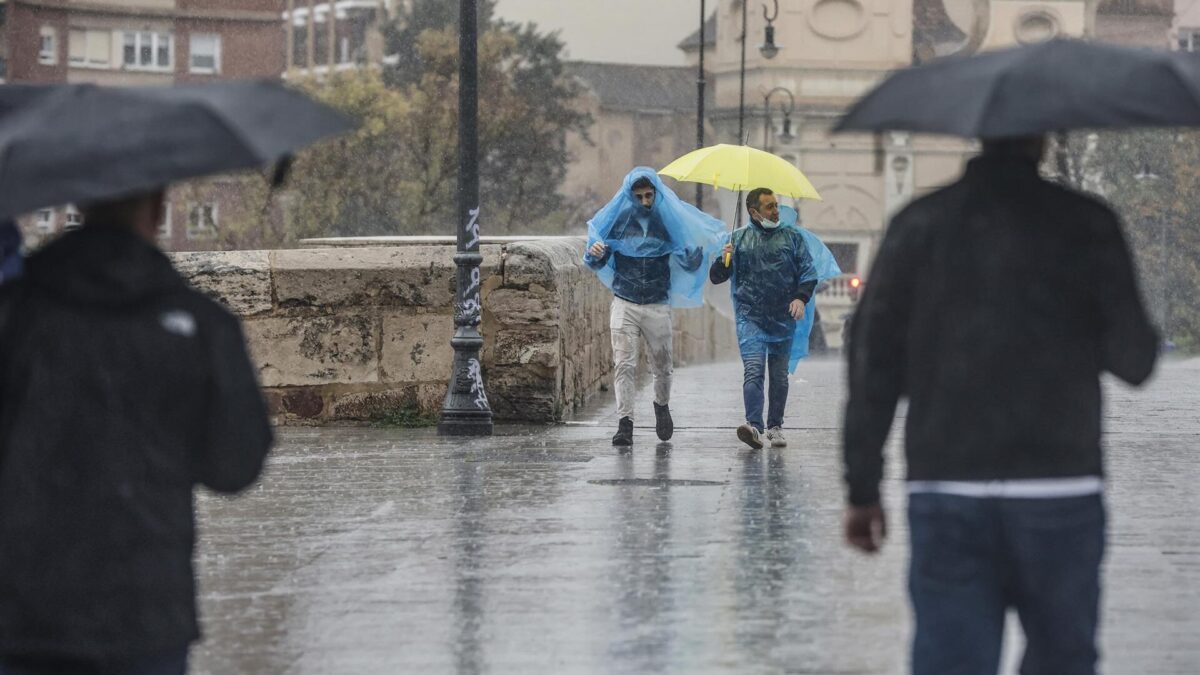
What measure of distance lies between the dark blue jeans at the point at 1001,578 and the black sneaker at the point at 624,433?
364 inches

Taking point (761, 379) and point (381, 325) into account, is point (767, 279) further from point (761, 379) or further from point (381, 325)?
point (381, 325)

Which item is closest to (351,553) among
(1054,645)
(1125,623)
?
(1125,623)

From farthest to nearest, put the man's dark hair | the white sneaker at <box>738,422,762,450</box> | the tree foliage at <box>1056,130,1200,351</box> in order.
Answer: the tree foliage at <box>1056,130,1200,351</box> → the man's dark hair → the white sneaker at <box>738,422,762,450</box>

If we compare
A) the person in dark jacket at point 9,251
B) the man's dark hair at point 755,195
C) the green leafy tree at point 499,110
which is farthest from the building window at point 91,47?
the person in dark jacket at point 9,251

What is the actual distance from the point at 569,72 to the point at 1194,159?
24.0 meters

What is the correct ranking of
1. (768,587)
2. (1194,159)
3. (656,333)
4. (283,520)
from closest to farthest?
1. (768,587)
2. (283,520)
3. (656,333)
4. (1194,159)

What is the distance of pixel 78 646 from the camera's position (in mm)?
4152

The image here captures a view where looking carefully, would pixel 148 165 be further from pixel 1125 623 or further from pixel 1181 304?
pixel 1181 304

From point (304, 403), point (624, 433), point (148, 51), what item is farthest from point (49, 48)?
point (624, 433)

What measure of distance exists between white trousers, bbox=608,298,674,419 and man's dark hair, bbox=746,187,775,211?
2.72 feet

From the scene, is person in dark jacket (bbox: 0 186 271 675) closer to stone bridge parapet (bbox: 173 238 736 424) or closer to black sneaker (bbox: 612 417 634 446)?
black sneaker (bbox: 612 417 634 446)

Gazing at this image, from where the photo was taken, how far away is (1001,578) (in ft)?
15.3

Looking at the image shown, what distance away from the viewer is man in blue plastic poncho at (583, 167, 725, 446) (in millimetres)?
14094

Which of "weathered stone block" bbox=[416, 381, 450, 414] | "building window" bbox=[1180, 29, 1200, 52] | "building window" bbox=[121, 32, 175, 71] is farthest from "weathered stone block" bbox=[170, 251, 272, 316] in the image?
"building window" bbox=[1180, 29, 1200, 52]
